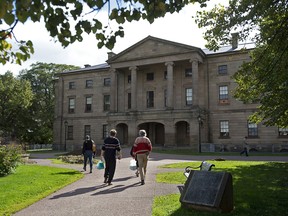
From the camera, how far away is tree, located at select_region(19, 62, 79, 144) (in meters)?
63.9

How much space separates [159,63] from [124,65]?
545 centimetres

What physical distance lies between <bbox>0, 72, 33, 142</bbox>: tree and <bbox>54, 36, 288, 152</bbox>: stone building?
35.1ft

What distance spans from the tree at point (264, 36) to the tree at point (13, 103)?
48287 millimetres

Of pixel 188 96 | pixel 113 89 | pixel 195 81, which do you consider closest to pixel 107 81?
pixel 113 89

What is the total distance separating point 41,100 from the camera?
67875 millimetres

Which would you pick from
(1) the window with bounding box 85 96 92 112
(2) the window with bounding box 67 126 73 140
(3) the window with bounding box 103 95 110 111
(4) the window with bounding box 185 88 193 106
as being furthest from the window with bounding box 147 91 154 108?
(2) the window with bounding box 67 126 73 140

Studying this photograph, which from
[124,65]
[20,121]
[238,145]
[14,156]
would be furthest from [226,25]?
[20,121]

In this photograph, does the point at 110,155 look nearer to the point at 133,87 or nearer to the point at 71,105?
the point at 133,87

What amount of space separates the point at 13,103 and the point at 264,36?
5193cm

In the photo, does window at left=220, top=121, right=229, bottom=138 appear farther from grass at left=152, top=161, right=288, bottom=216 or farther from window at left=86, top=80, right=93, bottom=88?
grass at left=152, top=161, right=288, bottom=216

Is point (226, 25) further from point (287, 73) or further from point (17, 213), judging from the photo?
point (17, 213)

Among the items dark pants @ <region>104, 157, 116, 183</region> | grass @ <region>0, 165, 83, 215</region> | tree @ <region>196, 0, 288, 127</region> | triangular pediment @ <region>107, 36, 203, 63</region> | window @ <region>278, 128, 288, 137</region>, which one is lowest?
grass @ <region>0, 165, 83, 215</region>

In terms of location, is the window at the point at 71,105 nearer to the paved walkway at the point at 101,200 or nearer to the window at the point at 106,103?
the window at the point at 106,103

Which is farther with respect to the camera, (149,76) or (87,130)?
(87,130)
